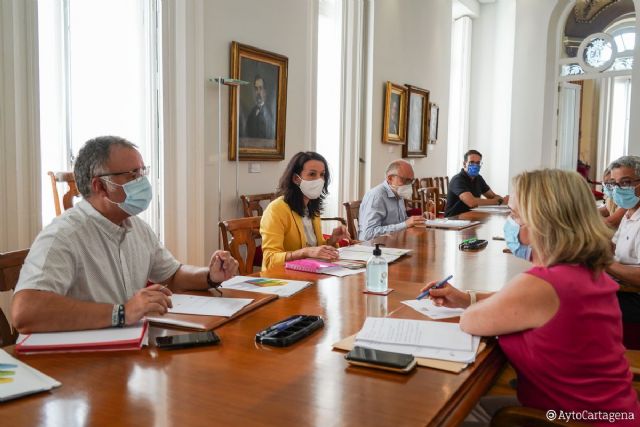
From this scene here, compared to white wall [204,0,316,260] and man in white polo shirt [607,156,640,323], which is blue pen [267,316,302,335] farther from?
white wall [204,0,316,260]

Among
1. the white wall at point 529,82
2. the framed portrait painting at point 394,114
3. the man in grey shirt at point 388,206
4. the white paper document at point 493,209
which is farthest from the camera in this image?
the white wall at point 529,82

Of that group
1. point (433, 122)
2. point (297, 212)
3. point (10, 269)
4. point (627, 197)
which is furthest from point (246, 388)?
point (433, 122)

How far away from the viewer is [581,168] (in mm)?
9688

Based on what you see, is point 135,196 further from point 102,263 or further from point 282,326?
point 282,326

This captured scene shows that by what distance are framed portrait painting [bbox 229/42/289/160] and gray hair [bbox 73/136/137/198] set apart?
9.99 feet

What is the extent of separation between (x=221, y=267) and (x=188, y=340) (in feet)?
1.87

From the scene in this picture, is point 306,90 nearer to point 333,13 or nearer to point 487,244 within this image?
point 333,13

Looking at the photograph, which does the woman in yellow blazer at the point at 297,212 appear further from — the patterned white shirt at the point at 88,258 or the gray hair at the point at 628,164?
the gray hair at the point at 628,164

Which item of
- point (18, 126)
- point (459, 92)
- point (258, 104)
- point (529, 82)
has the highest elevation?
point (459, 92)

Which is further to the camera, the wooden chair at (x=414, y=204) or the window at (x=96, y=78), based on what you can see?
the wooden chair at (x=414, y=204)

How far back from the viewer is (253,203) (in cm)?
509

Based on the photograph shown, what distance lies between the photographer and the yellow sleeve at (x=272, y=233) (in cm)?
292

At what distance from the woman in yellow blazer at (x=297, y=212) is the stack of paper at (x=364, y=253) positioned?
16 centimetres

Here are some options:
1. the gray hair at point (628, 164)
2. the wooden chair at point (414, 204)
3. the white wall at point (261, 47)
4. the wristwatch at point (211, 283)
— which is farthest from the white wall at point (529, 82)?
the wristwatch at point (211, 283)
